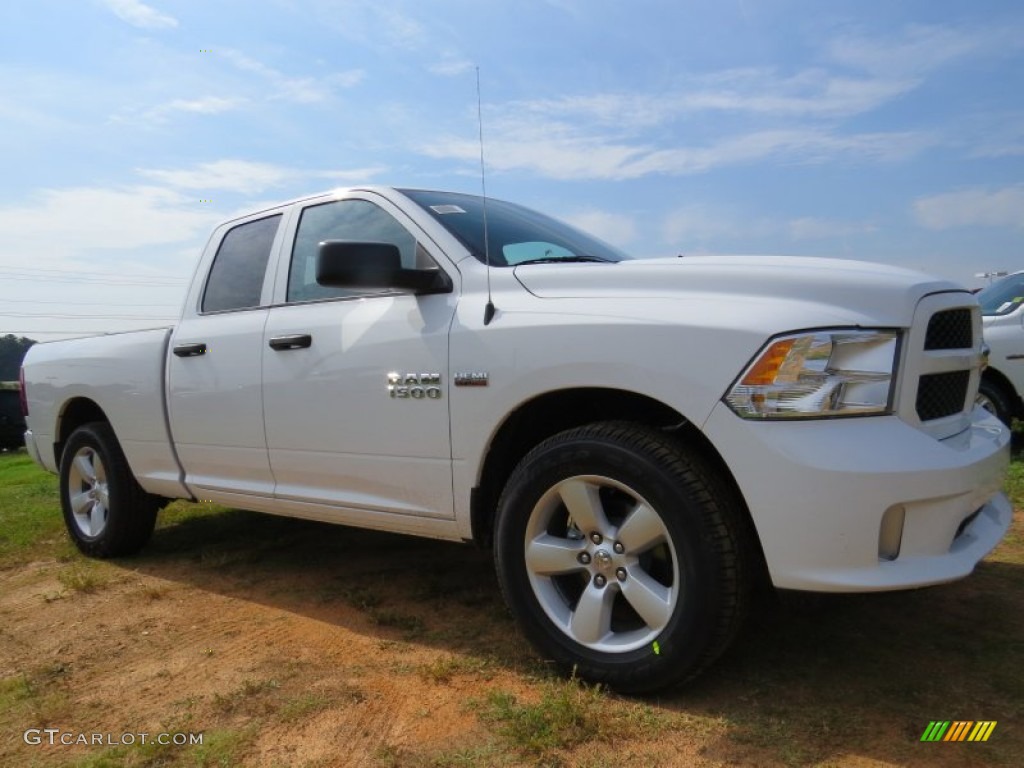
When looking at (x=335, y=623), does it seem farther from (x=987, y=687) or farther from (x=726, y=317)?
(x=987, y=687)

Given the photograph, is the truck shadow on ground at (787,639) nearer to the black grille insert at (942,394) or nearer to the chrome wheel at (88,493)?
the chrome wheel at (88,493)

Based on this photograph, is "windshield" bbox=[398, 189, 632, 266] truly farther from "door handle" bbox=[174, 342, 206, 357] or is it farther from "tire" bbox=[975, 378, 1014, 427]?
"tire" bbox=[975, 378, 1014, 427]

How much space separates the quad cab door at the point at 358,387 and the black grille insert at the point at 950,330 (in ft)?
5.37

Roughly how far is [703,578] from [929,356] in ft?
3.16

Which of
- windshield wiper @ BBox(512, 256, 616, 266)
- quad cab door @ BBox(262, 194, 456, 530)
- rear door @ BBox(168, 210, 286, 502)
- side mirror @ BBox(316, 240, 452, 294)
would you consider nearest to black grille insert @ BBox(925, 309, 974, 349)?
windshield wiper @ BBox(512, 256, 616, 266)

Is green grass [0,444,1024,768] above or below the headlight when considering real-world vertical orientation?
below

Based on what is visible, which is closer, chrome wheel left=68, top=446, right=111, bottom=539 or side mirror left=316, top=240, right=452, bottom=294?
side mirror left=316, top=240, right=452, bottom=294

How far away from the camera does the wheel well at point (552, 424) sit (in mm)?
2564

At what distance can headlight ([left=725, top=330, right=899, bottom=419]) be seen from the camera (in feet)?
7.23

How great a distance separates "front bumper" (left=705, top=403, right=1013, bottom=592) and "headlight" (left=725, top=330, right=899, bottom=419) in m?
0.04

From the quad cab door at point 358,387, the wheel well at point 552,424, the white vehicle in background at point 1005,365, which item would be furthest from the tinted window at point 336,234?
the white vehicle in background at point 1005,365

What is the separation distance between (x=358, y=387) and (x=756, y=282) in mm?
1609

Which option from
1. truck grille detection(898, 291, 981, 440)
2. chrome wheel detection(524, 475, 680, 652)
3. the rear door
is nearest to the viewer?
truck grille detection(898, 291, 981, 440)

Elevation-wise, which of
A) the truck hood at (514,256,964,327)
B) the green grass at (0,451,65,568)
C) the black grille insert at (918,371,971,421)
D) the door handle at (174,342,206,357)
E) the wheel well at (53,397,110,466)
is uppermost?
the truck hood at (514,256,964,327)
